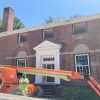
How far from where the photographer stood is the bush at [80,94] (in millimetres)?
13712

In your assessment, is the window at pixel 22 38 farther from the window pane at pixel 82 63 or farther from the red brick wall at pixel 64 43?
the window pane at pixel 82 63

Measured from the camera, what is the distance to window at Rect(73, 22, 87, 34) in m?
18.2

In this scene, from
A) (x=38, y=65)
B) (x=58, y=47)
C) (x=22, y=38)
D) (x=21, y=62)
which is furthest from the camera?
(x=22, y=38)

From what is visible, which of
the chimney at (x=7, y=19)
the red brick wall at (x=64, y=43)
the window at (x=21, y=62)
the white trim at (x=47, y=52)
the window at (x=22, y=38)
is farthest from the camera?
the chimney at (x=7, y=19)

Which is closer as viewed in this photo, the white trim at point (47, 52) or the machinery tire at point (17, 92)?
the machinery tire at point (17, 92)

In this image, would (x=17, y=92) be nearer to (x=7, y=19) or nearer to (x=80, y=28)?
(x=80, y=28)

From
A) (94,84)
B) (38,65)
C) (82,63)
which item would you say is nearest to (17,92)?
(94,84)

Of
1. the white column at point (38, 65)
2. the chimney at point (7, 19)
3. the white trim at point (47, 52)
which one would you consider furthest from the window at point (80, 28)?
the chimney at point (7, 19)

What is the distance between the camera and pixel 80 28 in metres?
18.6

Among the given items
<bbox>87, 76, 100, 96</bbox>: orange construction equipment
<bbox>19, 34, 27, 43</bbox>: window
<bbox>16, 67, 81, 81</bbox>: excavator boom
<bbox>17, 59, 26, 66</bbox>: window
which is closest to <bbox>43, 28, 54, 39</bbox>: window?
<bbox>19, 34, 27, 43</bbox>: window


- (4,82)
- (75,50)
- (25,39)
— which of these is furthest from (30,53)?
(4,82)

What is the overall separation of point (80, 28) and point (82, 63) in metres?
3.34

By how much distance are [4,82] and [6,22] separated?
1174 cm

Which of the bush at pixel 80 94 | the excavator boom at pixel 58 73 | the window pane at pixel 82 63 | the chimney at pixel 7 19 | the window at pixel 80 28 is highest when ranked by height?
the chimney at pixel 7 19
